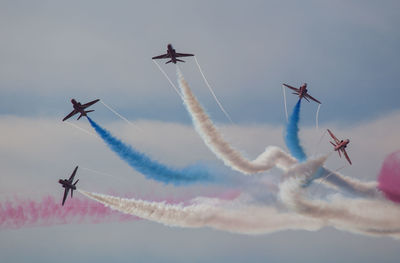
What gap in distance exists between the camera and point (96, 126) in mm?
66500

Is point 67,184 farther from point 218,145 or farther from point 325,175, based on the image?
point 325,175

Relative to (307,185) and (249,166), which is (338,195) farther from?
(249,166)

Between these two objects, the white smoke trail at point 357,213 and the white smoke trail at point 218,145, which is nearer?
the white smoke trail at point 218,145

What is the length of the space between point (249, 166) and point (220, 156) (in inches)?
152

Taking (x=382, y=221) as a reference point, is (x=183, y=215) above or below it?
below

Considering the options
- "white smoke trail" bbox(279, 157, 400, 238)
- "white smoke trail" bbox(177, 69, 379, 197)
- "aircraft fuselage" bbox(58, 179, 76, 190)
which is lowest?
"aircraft fuselage" bbox(58, 179, 76, 190)

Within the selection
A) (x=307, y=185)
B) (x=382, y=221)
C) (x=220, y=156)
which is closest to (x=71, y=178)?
(x=220, y=156)

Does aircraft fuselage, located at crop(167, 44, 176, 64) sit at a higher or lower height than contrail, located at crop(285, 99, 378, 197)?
higher

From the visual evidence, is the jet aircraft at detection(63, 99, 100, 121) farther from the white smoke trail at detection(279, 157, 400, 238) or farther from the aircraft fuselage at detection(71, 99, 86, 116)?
the white smoke trail at detection(279, 157, 400, 238)

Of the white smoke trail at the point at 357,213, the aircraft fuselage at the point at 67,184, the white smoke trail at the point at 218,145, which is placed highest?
the white smoke trail at the point at 218,145

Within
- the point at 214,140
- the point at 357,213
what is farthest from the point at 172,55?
the point at 357,213

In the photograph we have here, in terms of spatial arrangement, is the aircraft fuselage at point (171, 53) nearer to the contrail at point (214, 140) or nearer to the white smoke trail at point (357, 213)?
the contrail at point (214, 140)

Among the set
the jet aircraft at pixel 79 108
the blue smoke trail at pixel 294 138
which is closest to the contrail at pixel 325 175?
the blue smoke trail at pixel 294 138

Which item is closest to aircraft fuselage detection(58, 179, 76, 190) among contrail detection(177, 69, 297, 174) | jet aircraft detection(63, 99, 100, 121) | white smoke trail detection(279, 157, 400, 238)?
jet aircraft detection(63, 99, 100, 121)
